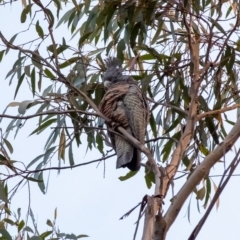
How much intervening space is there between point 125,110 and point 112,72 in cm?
29

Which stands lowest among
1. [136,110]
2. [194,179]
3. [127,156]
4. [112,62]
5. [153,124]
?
[194,179]

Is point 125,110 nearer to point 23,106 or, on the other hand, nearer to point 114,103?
point 114,103

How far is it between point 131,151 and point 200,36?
1.97 feet

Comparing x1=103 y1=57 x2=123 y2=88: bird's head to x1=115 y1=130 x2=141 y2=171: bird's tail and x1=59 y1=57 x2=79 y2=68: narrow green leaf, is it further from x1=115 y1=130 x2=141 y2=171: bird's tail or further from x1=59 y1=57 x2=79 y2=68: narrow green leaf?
x1=115 y1=130 x2=141 y2=171: bird's tail

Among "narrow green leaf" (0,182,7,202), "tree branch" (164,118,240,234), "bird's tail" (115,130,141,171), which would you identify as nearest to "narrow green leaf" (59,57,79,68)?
"bird's tail" (115,130,141,171)

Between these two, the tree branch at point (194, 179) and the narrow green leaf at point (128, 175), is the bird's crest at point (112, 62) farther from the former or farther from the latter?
the tree branch at point (194, 179)

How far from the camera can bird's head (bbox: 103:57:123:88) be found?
2.92 metres

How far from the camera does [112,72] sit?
2980mm

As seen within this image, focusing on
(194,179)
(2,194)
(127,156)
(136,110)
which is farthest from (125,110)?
(194,179)

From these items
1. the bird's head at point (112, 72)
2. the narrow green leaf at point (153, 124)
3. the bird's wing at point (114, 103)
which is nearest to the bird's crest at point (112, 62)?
the bird's head at point (112, 72)

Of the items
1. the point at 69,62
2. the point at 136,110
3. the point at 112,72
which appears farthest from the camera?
the point at 112,72

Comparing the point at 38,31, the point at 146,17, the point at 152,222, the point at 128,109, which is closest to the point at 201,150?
the point at 128,109

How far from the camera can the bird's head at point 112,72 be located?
292 centimetres

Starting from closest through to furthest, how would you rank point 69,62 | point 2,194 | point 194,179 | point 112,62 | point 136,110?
point 194,179, point 2,194, point 136,110, point 69,62, point 112,62
